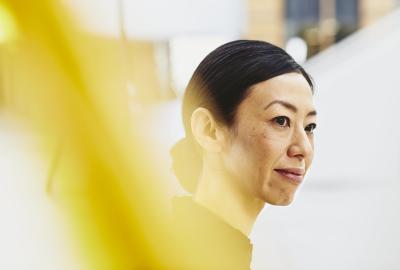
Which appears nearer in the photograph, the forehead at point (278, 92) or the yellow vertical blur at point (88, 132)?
the forehead at point (278, 92)

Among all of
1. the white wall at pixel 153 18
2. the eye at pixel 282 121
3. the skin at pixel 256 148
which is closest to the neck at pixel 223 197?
the skin at pixel 256 148

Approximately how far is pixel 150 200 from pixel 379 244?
446mm

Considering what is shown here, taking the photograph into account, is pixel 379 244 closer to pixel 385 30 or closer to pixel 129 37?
pixel 385 30

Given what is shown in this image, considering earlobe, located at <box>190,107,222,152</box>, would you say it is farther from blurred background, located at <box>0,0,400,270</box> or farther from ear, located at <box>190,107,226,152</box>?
blurred background, located at <box>0,0,400,270</box>

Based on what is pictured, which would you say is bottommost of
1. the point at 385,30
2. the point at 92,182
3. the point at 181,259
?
the point at 181,259

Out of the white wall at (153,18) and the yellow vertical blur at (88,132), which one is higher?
the white wall at (153,18)

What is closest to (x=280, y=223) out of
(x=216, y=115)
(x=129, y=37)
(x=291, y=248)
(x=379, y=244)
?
(x=291, y=248)

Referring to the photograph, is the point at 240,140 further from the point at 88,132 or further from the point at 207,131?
the point at 88,132

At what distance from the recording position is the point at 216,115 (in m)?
0.78

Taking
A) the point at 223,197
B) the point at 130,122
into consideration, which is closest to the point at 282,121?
the point at 223,197

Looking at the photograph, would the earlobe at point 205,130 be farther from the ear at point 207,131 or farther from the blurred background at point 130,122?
the blurred background at point 130,122

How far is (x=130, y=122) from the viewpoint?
96 centimetres

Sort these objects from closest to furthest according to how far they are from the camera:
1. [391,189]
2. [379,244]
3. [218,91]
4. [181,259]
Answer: [218,91]
[181,259]
[379,244]
[391,189]

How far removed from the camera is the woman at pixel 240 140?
763 mm
